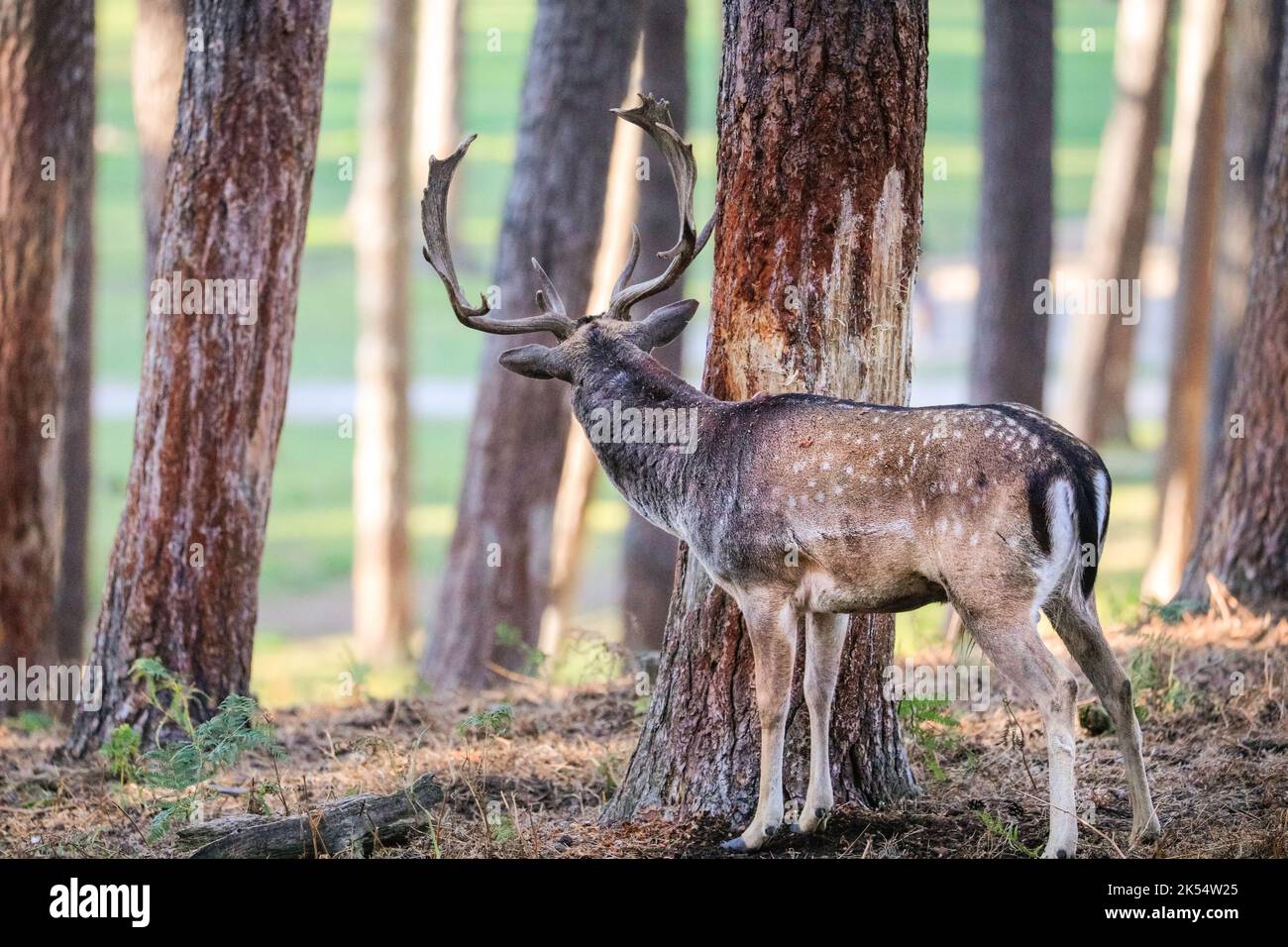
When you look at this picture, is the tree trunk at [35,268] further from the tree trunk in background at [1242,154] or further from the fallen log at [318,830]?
the tree trunk in background at [1242,154]

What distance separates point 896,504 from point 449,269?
252cm

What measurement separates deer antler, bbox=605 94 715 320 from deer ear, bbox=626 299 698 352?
11cm

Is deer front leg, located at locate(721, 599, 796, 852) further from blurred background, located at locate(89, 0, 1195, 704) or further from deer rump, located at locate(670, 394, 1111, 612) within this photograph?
blurred background, located at locate(89, 0, 1195, 704)

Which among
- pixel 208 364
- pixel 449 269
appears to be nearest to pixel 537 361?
pixel 449 269

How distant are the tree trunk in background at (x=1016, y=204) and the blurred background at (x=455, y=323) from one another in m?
0.96

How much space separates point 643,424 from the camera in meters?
7.19

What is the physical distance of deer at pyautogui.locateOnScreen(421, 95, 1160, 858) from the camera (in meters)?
6.22

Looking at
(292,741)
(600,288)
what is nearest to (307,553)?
(600,288)

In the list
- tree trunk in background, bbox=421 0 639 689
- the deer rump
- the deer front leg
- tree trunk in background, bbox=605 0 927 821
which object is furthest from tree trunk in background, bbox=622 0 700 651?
the deer rump

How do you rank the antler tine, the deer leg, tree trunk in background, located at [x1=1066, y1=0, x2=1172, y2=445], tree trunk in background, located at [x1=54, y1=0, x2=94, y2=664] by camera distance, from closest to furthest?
the deer leg < the antler tine < tree trunk in background, located at [x1=54, y1=0, x2=94, y2=664] < tree trunk in background, located at [x1=1066, y1=0, x2=1172, y2=445]

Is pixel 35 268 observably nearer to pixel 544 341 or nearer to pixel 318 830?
pixel 544 341

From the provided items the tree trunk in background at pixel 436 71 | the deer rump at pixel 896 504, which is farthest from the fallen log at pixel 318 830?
the tree trunk in background at pixel 436 71

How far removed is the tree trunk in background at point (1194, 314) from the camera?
16328mm
